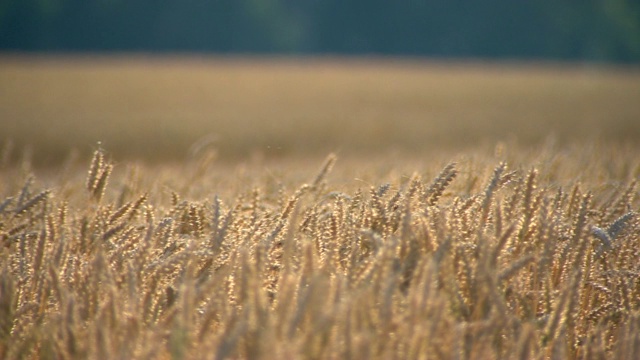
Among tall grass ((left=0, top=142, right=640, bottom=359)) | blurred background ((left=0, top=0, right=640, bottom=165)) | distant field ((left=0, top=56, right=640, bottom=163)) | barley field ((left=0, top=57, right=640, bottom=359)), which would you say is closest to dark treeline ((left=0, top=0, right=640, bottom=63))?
blurred background ((left=0, top=0, right=640, bottom=165))

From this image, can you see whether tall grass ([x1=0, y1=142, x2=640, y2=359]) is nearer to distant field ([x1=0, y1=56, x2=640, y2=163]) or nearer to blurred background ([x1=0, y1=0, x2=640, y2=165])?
blurred background ([x1=0, y1=0, x2=640, y2=165])

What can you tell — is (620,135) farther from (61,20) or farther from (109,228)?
(61,20)

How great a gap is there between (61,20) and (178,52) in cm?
1083

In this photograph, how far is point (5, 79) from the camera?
22578 millimetres

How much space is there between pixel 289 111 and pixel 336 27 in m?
58.8

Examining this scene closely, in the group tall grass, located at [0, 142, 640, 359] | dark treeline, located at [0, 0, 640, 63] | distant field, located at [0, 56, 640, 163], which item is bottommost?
tall grass, located at [0, 142, 640, 359]

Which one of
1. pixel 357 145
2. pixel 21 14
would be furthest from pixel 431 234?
pixel 21 14

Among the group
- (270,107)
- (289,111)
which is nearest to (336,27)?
(270,107)

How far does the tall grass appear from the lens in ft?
4.49

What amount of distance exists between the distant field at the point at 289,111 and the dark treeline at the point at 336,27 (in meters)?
36.4

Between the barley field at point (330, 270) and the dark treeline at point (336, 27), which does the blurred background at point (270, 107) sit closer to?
the barley field at point (330, 270)

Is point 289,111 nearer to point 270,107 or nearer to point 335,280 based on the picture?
point 270,107

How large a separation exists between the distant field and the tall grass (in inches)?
312

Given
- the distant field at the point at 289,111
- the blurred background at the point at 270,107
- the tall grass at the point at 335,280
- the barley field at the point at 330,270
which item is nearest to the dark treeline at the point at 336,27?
the blurred background at the point at 270,107
